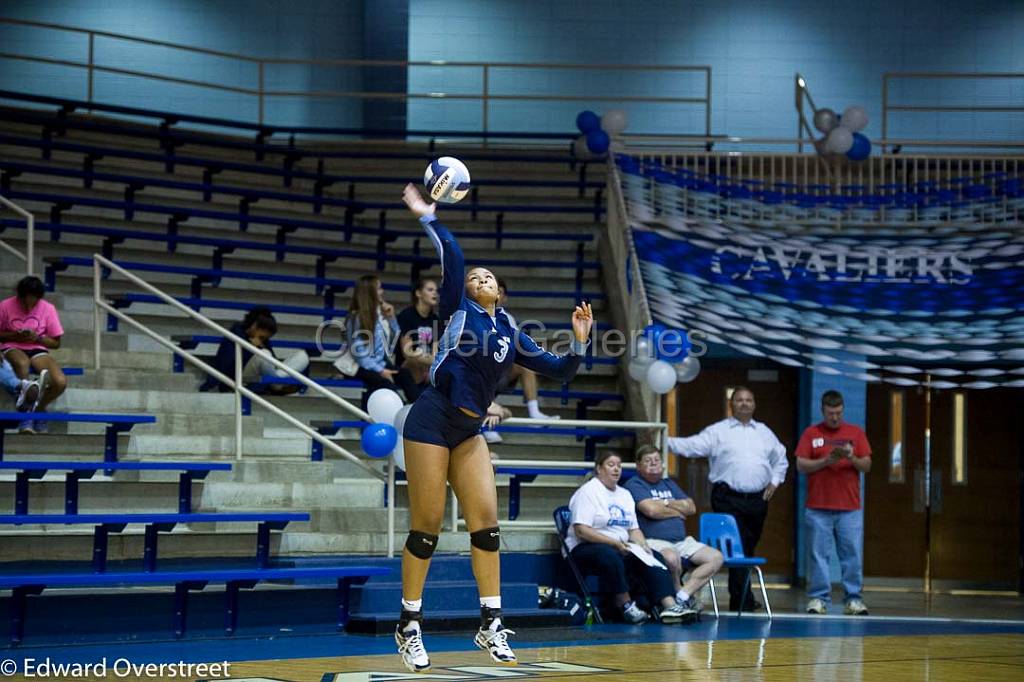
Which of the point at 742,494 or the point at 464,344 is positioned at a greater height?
the point at 464,344

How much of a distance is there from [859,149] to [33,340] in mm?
8900

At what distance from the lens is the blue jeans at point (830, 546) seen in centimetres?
1098

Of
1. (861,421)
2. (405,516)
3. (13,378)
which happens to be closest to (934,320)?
(861,421)

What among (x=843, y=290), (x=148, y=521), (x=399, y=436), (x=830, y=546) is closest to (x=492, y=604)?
(x=148, y=521)

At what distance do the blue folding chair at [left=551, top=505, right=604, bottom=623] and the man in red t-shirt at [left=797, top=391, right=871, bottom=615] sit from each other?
215cm

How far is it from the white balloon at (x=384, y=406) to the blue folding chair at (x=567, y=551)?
1.38 metres

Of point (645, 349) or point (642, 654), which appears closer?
point (642, 654)

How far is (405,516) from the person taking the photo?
9.88 metres

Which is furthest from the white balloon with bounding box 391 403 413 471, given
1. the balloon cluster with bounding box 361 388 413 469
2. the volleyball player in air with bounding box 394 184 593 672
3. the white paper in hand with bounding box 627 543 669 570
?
the volleyball player in air with bounding box 394 184 593 672

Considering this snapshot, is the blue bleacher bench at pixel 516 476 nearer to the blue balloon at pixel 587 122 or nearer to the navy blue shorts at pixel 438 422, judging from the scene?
the navy blue shorts at pixel 438 422

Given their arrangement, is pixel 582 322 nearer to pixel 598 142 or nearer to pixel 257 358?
pixel 257 358

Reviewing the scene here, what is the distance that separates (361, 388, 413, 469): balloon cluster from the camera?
900cm

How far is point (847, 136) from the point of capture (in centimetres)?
1487

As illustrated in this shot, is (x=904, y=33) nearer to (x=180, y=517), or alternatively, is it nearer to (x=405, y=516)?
(x=405, y=516)
